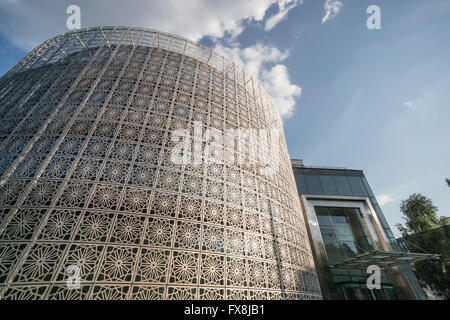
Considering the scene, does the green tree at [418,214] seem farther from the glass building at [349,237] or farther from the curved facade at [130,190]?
the curved facade at [130,190]

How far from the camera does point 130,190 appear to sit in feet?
21.8

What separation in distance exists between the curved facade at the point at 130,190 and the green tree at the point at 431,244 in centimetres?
1478

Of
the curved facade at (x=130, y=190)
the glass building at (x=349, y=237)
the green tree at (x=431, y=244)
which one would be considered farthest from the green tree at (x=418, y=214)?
the curved facade at (x=130, y=190)

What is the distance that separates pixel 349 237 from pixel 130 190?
15.5 meters

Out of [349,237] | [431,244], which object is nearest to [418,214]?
[431,244]

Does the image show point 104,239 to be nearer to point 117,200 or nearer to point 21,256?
point 117,200

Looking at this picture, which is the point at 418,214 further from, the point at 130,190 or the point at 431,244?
the point at 130,190

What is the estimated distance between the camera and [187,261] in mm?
6152

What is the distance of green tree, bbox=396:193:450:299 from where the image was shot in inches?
639

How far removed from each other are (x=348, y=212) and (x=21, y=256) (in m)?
18.7

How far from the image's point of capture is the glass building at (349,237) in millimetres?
12352

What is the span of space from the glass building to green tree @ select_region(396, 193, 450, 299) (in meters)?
3.06

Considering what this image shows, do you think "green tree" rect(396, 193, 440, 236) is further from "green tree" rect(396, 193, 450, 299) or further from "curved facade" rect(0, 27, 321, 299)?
"curved facade" rect(0, 27, 321, 299)
